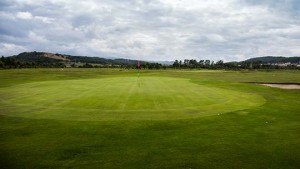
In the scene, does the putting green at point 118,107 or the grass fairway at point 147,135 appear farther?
the putting green at point 118,107

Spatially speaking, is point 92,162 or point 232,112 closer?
point 92,162

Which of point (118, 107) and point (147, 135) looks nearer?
point (147, 135)

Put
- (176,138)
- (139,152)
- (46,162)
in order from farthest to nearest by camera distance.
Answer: (176,138) → (139,152) → (46,162)

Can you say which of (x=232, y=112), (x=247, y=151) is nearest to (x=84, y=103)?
(x=232, y=112)

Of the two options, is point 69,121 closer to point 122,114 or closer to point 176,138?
point 122,114

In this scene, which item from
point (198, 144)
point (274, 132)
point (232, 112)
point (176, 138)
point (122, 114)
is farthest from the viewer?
point (232, 112)

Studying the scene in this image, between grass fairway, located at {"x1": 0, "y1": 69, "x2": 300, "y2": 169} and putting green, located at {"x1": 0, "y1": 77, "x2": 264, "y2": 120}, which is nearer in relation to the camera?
grass fairway, located at {"x1": 0, "y1": 69, "x2": 300, "y2": 169}

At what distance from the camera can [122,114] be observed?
2384 cm

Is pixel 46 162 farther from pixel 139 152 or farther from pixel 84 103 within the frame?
pixel 84 103

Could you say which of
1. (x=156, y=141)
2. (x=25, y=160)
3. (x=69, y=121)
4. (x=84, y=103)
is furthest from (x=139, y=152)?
(x=84, y=103)

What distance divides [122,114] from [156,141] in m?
7.88

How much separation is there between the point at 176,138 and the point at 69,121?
811cm

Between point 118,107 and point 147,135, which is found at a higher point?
point 118,107

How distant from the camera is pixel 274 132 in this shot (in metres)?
18.5
